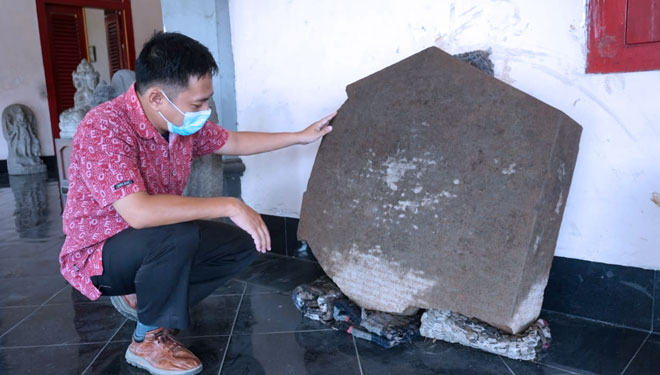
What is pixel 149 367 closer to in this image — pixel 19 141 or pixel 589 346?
pixel 589 346

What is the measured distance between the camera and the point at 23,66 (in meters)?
6.81

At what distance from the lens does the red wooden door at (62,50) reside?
7.09 meters

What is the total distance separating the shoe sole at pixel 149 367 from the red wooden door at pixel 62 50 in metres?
6.58

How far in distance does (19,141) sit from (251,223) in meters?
6.52

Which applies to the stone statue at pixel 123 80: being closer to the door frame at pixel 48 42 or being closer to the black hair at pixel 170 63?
the black hair at pixel 170 63

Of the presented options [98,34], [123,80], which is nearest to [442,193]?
[123,80]

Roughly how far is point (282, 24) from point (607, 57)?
1490mm

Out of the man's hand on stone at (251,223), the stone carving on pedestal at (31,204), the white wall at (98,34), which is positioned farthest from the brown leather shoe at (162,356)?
the white wall at (98,34)

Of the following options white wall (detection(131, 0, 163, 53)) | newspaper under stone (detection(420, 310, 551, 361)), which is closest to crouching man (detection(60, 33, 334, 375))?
newspaper under stone (detection(420, 310, 551, 361))

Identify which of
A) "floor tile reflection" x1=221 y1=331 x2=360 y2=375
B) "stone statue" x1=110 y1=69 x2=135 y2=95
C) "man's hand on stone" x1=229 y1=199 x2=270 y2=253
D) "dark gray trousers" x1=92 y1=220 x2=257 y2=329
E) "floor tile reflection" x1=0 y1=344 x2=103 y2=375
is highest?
"stone statue" x1=110 y1=69 x2=135 y2=95

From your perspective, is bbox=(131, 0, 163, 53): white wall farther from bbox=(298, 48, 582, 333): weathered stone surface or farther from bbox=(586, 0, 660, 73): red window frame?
bbox=(586, 0, 660, 73): red window frame

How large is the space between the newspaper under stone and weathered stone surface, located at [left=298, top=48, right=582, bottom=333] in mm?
49

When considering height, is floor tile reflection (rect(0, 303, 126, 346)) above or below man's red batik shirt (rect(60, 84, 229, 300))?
below

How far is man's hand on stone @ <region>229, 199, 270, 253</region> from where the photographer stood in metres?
1.40
